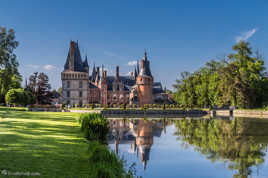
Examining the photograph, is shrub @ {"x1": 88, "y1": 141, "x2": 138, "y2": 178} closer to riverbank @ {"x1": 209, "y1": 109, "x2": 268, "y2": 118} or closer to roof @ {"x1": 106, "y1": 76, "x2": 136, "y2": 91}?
riverbank @ {"x1": 209, "y1": 109, "x2": 268, "y2": 118}

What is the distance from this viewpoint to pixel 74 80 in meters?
61.6

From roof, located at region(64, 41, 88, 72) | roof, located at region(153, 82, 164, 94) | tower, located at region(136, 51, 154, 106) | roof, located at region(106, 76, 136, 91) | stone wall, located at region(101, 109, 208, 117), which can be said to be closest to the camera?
stone wall, located at region(101, 109, 208, 117)

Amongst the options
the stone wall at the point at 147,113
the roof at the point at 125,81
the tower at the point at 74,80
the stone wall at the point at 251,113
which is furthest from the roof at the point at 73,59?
the stone wall at the point at 251,113

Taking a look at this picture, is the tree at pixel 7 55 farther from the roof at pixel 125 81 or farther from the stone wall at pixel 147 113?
the roof at pixel 125 81

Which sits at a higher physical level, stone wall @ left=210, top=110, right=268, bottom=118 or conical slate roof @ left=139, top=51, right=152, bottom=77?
conical slate roof @ left=139, top=51, right=152, bottom=77

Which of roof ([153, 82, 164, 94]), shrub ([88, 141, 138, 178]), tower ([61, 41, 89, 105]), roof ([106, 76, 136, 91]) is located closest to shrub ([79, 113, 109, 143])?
shrub ([88, 141, 138, 178])

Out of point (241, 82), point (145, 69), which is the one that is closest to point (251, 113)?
point (241, 82)

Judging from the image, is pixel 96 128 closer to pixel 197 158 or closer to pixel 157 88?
pixel 197 158

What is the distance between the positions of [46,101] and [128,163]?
47.4 meters

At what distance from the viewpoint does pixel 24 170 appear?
17.2ft

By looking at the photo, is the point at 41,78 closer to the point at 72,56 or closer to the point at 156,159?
the point at 72,56

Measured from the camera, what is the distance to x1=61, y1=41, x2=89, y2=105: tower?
60.9m

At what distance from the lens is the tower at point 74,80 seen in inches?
2399

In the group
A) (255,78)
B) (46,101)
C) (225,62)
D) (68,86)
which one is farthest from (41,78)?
(255,78)
